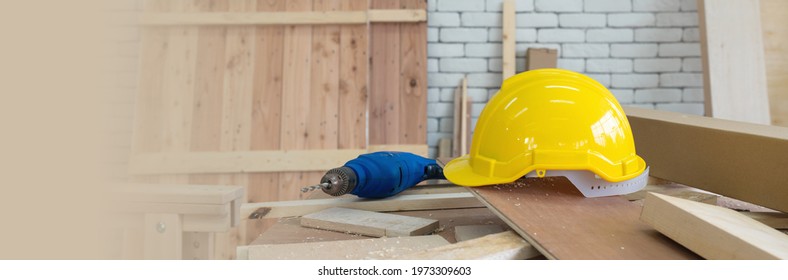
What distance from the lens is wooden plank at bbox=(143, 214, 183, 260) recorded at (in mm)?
1541

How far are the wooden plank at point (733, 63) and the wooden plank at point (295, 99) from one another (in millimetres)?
2422

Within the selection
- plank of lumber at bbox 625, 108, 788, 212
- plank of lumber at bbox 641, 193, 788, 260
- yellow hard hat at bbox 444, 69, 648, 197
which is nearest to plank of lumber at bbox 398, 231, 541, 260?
plank of lumber at bbox 641, 193, 788, 260

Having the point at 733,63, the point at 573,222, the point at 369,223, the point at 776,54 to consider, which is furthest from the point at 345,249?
the point at 776,54

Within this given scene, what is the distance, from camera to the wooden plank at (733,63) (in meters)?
4.08

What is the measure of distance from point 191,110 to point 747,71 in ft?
11.2

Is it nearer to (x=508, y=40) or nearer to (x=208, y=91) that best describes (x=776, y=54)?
(x=508, y=40)

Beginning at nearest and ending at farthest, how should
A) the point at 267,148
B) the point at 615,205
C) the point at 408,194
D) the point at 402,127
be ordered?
the point at 615,205 < the point at 408,194 < the point at 267,148 < the point at 402,127

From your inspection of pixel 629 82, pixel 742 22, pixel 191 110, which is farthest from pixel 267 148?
pixel 742 22

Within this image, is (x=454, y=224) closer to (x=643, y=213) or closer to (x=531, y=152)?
(x=531, y=152)

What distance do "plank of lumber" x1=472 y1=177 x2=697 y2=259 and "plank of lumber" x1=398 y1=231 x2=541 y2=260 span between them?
0.03 metres

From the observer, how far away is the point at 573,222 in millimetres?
1507

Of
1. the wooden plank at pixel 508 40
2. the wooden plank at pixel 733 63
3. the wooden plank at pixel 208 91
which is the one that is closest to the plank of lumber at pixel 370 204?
the wooden plank at pixel 208 91

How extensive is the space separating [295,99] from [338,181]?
89.4 inches
